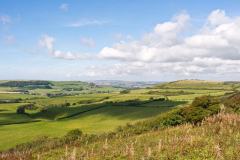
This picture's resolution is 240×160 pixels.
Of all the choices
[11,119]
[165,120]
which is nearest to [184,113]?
[165,120]

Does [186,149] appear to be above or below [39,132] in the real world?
above

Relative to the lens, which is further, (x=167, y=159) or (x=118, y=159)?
(x=118, y=159)

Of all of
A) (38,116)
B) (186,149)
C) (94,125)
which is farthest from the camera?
(38,116)

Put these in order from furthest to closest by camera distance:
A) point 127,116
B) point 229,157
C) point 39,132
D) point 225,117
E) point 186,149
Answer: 1. point 127,116
2. point 39,132
3. point 225,117
4. point 186,149
5. point 229,157

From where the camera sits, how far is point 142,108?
158000 mm

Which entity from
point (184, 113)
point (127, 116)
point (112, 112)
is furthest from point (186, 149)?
point (112, 112)

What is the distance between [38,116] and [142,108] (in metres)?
46.5

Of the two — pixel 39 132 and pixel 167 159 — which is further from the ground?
pixel 167 159

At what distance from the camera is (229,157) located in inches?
941

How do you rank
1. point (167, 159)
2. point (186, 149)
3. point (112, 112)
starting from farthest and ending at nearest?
1. point (112, 112)
2. point (186, 149)
3. point (167, 159)

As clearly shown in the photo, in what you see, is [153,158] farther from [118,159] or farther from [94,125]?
[94,125]

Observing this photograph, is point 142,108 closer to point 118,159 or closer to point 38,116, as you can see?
point 38,116

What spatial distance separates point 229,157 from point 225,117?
28160 mm

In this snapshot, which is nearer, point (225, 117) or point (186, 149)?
point (186, 149)
